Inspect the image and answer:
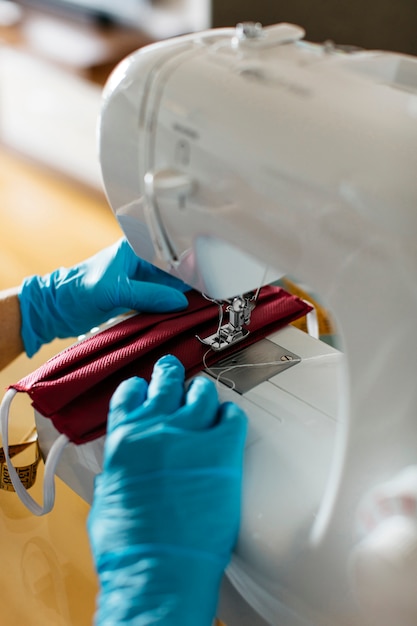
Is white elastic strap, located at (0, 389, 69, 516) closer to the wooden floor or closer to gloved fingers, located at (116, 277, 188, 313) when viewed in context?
the wooden floor

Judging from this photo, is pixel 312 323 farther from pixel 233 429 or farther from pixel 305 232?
pixel 305 232

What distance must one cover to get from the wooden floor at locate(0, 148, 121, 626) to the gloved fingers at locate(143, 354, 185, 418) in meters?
0.20

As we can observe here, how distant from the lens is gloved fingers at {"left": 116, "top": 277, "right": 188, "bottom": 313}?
2.97 ft

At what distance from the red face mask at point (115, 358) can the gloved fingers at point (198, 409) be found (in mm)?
88

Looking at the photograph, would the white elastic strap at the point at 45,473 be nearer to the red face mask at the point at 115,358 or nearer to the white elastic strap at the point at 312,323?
the red face mask at the point at 115,358

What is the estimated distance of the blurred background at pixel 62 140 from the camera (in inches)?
30.8

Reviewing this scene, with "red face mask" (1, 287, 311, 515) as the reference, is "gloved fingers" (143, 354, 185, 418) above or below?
above

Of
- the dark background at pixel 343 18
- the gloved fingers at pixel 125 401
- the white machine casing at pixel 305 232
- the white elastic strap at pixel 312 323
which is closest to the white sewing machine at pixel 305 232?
the white machine casing at pixel 305 232

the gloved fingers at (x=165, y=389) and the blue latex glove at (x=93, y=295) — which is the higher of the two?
the gloved fingers at (x=165, y=389)

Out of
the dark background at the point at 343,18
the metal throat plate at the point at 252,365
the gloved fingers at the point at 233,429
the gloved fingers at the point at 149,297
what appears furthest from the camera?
the dark background at the point at 343,18

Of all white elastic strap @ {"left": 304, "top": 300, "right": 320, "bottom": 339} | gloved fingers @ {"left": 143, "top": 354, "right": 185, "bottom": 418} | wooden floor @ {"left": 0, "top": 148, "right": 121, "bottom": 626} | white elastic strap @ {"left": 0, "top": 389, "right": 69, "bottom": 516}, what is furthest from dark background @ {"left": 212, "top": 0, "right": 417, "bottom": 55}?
white elastic strap @ {"left": 0, "top": 389, "right": 69, "bottom": 516}

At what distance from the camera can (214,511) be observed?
65cm

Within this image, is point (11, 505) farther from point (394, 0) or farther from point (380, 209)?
point (394, 0)

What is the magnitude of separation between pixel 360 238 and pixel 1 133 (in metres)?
1.89
